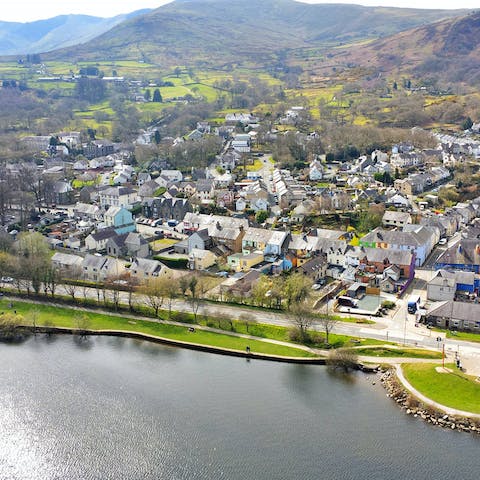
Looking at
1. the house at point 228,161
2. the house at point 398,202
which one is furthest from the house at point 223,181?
the house at point 398,202

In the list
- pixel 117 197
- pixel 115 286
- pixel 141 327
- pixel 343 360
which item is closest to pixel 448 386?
pixel 343 360

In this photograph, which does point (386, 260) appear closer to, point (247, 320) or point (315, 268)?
point (315, 268)

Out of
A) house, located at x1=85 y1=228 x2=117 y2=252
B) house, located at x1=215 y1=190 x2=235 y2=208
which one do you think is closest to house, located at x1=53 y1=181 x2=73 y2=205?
house, located at x1=85 y1=228 x2=117 y2=252

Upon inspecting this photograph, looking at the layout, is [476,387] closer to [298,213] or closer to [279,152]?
[298,213]

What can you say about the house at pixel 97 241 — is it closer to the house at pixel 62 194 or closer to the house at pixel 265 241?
the house at pixel 265 241

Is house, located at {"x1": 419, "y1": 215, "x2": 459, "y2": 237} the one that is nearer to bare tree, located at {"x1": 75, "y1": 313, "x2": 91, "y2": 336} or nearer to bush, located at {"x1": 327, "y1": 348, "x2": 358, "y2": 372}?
bush, located at {"x1": 327, "y1": 348, "x2": 358, "y2": 372}
